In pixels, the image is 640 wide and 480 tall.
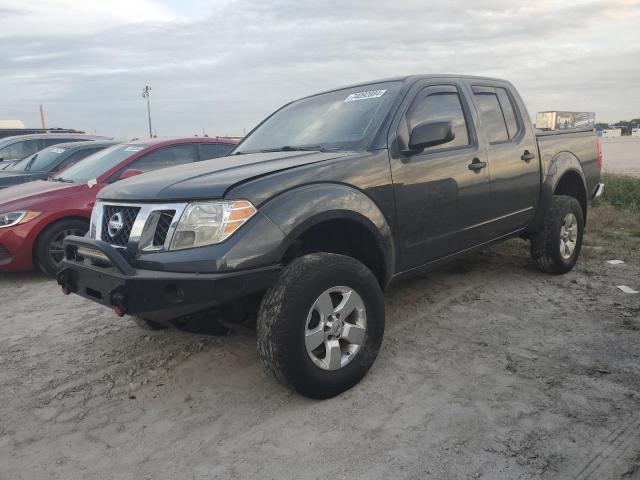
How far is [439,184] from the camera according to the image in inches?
146

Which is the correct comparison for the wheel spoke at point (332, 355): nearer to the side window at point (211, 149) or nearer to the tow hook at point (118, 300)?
the tow hook at point (118, 300)

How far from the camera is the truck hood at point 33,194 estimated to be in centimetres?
557

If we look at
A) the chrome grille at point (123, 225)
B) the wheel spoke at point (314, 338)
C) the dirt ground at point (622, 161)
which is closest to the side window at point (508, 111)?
the wheel spoke at point (314, 338)

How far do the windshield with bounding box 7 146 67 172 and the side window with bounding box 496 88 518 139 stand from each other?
6191 mm

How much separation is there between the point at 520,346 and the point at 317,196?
1.79 metres

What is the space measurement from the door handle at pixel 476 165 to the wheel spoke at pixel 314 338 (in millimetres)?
1904

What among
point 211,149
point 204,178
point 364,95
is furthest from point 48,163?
point 204,178

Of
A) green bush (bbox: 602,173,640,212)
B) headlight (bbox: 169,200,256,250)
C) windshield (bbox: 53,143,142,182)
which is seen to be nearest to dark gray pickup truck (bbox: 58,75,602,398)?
headlight (bbox: 169,200,256,250)

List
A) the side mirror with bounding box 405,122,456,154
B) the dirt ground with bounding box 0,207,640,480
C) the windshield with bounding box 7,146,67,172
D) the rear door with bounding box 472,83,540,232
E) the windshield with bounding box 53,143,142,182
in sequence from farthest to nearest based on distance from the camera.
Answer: the windshield with bounding box 7,146,67,172
the windshield with bounding box 53,143,142,182
the rear door with bounding box 472,83,540,232
the side mirror with bounding box 405,122,456,154
the dirt ground with bounding box 0,207,640,480

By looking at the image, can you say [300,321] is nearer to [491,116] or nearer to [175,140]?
[491,116]

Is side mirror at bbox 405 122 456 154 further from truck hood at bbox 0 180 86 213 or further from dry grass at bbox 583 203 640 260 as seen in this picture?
truck hood at bbox 0 180 86 213

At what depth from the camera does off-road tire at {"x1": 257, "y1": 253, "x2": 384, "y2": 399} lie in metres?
2.65

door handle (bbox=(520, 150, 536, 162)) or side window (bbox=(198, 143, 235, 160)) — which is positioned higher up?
side window (bbox=(198, 143, 235, 160))

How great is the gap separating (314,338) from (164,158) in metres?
4.52
